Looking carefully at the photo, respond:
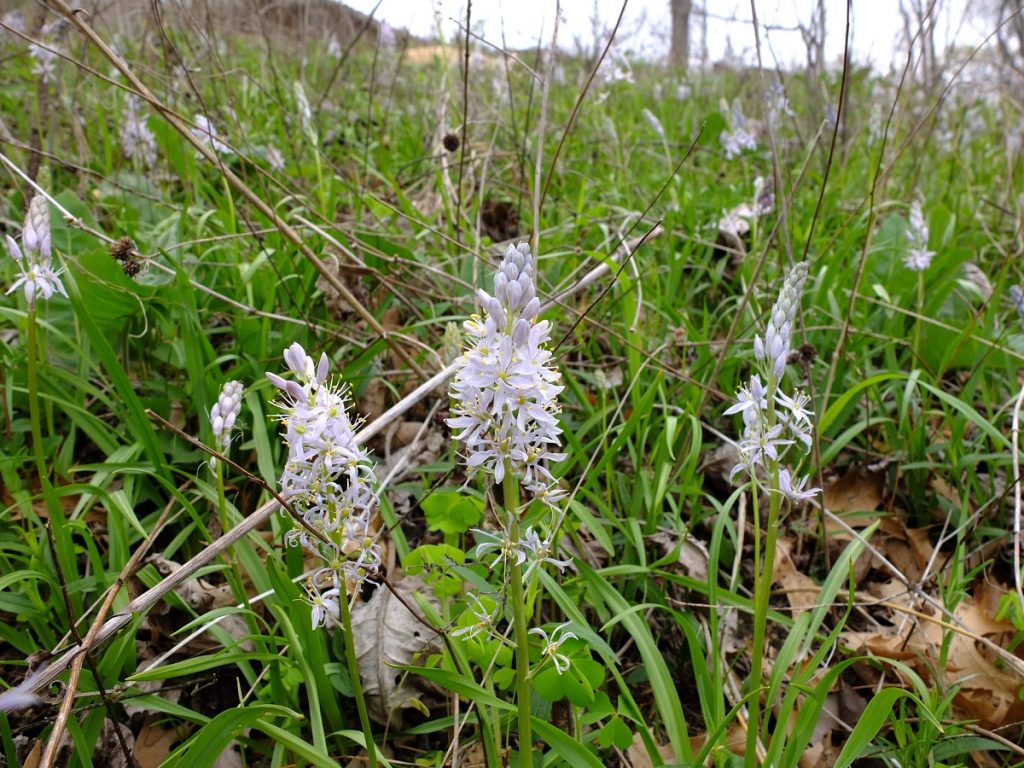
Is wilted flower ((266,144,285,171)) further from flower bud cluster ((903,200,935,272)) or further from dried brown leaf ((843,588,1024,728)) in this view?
dried brown leaf ((843,588,1024,728))

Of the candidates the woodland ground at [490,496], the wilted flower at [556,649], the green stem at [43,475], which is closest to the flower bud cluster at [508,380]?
the wilted flower at [556,649]

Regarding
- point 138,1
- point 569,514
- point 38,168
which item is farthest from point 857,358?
point 138,1

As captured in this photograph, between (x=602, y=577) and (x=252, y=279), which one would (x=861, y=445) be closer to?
(x=602, y=577)

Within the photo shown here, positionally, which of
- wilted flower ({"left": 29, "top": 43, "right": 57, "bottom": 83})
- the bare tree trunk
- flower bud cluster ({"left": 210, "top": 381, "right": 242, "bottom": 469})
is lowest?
flower bud cluster ({"left": 210, "top": 381, "right": 242, "bottom": 469})

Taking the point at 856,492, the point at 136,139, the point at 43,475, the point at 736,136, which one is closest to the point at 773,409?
the point at 856,492

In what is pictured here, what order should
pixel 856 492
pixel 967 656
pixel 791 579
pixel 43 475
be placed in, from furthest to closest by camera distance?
pixel 856 492, pixel 791 579, pixel 967 656, pixel 43 475

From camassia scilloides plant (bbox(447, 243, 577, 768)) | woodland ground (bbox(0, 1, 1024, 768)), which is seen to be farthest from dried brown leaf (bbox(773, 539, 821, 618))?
camassia scilloides plant (bbox(447, 243, 577, 768))

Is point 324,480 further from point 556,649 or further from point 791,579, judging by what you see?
point 791,579
